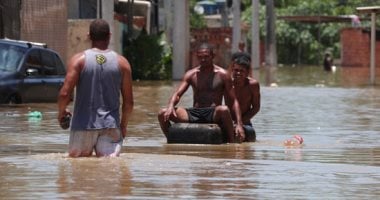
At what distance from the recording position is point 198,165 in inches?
475

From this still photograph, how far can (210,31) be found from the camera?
5928cm

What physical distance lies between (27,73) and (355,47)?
46.3m

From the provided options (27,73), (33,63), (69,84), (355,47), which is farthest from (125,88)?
(355,47)

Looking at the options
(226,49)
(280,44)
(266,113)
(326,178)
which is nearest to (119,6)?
(226,49)

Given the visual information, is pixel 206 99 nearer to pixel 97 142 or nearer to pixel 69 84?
pixel 97 142

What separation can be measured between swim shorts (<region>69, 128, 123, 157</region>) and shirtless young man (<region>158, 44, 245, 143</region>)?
322 centimetres

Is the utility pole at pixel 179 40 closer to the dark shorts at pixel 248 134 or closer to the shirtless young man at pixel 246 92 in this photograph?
the shirtless young man at pixel 246 92

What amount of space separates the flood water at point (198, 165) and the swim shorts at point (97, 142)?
0.11 meters

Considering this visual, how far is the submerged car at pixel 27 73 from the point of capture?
2328 cm

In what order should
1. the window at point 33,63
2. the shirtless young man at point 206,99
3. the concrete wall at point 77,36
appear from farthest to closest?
the concrete wall at point 77,36, the window at point 33,63, the shirtless young man at point 206,99

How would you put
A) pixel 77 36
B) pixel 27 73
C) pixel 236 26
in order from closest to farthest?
pixel 27 73
pixel 77 36
pixel 236 26

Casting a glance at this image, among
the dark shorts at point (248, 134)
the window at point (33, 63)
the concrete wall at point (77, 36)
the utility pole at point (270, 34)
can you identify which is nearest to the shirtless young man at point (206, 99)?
the dark shorts at point (248, 134)

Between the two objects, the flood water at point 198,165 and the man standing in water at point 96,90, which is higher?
the man standing in water at point 96,90

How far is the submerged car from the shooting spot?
23.3m
